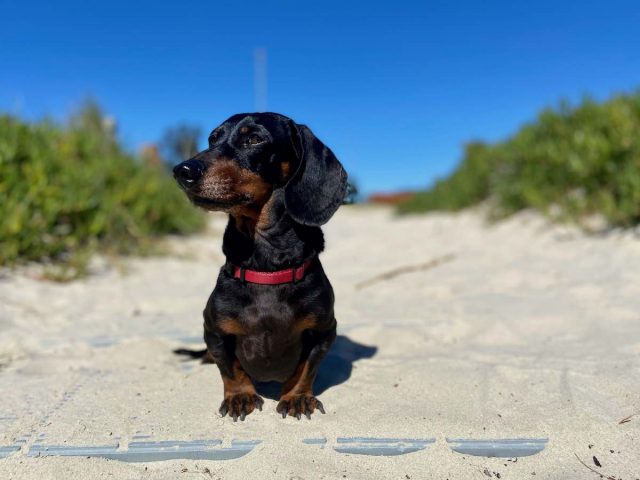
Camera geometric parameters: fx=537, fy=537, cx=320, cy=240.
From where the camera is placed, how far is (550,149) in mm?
7652

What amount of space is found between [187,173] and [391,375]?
1.38m

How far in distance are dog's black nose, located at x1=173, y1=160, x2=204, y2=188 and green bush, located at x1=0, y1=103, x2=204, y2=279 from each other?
11.6 feet

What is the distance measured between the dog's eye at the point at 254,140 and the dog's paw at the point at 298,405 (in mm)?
1057

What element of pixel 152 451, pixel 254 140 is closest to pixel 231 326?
pixel 152 451

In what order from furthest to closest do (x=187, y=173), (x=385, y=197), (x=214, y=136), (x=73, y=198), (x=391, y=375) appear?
(x=385, y=197) < (x=73, y=198) < (x=391, y=375) < (x=214, y=136) < (x=187, y=173)

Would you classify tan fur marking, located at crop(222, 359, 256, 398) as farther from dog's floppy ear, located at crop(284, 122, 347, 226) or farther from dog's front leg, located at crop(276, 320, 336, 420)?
dog's floppy ear, located at crop(284, 122, 347, 226)

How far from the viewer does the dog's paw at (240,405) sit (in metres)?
2.14

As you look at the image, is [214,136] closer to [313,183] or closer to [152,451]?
[313,183]

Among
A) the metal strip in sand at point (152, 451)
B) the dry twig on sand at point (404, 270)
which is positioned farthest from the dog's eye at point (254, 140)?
the dry twig on sand at point (404, 270)

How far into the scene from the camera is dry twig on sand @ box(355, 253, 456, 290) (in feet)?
16.9

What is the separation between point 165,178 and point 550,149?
5.98 metres

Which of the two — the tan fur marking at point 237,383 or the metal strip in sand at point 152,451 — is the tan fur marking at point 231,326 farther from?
the metal strip in sand at point 152,451

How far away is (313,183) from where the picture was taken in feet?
7.34

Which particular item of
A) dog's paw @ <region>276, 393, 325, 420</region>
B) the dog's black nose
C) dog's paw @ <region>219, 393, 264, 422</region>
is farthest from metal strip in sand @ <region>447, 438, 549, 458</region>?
the dog's black nose
